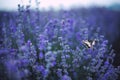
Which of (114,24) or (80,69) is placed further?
(114,24)

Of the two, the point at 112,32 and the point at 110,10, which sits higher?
the point at 110,10

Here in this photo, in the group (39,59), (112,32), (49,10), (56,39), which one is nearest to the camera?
(39,59)

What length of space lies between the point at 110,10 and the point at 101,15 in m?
0.19

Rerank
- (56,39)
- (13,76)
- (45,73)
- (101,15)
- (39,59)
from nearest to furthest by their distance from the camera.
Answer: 1. (13,76)
2. (45,73)
3. (39,59)
4. (56,39)
5. (101,15)

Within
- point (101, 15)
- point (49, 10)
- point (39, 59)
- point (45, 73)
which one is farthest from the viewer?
point (101, 15)

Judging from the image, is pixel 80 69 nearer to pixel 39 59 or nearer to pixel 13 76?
pixel 39 59

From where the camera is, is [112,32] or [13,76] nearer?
[13,76]

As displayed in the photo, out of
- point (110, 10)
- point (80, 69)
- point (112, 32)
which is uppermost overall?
point (110, 10)

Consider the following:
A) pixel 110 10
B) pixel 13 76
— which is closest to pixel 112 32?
pixel 110 10

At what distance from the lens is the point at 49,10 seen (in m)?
4.13

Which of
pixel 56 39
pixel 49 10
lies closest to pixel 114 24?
pixel 49 10

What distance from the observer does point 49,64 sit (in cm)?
262

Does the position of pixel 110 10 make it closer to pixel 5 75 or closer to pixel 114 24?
pixel 114 24

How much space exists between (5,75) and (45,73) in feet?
1.21
